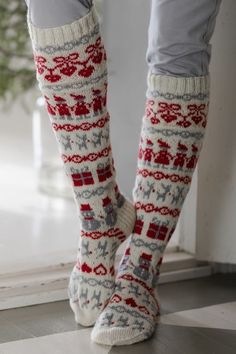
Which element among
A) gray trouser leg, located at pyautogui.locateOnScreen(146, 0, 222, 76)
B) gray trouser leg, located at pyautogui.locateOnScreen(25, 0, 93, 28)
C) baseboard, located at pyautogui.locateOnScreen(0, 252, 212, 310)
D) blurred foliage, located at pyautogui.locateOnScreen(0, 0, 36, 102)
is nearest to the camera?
gray trouser leg, located at pyautogui.locateOnScreen(25, 0, 93, 28)

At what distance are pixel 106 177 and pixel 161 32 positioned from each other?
25 centimetres

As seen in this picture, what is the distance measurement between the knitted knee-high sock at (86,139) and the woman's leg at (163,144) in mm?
44

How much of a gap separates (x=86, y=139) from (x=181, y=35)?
229mm

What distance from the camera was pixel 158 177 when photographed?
123 cm

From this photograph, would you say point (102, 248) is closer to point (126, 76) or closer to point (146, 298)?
point (146, 298)

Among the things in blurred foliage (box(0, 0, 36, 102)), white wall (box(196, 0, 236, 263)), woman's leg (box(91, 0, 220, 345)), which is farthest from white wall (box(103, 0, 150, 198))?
blurred foliage (box(0, 0, 36, 102))

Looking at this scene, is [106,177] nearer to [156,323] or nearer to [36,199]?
[156,323]

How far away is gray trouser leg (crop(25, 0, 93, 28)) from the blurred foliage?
124cm

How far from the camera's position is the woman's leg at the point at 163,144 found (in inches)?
46.1

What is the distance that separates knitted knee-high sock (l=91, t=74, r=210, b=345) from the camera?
1202 millimetres

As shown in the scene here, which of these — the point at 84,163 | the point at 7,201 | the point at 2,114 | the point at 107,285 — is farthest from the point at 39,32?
the point at 2,114

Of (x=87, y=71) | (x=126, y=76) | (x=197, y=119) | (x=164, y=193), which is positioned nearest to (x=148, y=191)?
(x=164, y=193)

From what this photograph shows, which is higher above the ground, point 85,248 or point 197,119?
point 197,119

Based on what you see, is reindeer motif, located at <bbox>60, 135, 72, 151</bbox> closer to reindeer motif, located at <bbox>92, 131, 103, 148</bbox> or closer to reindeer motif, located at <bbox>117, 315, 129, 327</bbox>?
reindeer motif, located at <bbox>92, 131, 103, 148</bbox>
